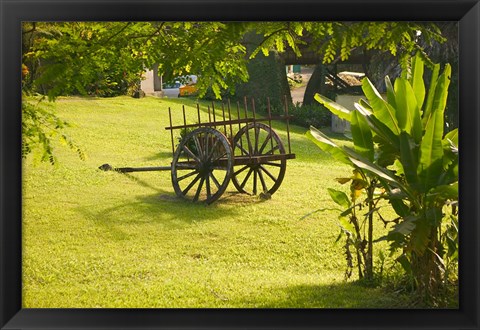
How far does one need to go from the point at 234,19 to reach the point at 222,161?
341cm

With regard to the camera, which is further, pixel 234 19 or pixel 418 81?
pixel 418 81

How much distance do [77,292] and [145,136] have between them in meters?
2.82

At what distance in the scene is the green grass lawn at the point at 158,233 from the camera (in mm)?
4492

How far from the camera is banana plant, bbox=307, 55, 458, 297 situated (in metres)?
3.91

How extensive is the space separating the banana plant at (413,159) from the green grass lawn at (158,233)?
357 millimetres

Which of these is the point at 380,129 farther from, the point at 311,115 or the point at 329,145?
the point at 311,115

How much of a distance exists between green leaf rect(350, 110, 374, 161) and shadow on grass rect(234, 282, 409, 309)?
2.68ft

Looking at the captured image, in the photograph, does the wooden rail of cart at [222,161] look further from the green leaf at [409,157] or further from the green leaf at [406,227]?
the green leaf at [406,227]

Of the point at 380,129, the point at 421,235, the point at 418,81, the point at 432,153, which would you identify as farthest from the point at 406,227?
the point at 418,81

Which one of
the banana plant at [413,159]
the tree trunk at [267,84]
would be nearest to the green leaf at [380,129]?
the banana plant at [413,159]

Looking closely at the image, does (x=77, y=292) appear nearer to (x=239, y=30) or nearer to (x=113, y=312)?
(x=113, y=312)

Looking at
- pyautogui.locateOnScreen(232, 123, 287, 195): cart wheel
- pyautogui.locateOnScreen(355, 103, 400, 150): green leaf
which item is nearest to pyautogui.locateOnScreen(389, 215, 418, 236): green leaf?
pyautogui.locateOnScreen(355, 103, 400, 150): green leaf

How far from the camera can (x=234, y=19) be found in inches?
141
